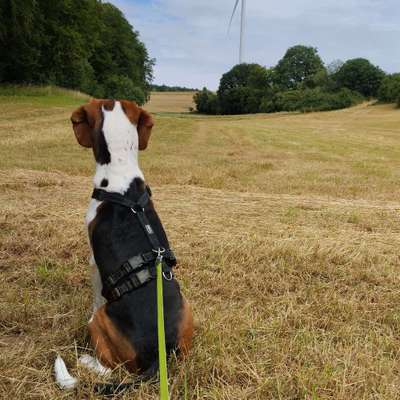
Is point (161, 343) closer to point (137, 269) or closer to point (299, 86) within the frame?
point (137, 269)

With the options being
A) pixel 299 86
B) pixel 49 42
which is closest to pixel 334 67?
pixel 299 86

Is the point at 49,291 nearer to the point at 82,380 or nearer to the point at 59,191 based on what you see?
the point at 82,380

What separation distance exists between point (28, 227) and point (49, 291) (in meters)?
1.74

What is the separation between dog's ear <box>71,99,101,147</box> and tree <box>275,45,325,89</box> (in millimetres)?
82494

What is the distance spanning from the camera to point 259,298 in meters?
4.04

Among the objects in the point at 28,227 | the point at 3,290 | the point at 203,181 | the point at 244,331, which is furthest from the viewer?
the point at 203,181

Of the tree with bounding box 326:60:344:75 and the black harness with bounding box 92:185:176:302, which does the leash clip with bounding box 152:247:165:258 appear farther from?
the tree with bounding box 326:60:344:75

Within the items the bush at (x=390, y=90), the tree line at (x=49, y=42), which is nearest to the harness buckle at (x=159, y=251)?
the tree line at (x=49, y=42)

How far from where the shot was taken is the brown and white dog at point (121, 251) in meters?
2.59

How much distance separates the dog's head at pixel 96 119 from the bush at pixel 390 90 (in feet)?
189

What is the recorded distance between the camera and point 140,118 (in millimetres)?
3342

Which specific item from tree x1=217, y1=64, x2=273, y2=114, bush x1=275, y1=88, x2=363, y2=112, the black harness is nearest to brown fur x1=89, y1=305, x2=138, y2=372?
the black harness

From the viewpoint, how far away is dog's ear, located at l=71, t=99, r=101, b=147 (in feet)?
10.5

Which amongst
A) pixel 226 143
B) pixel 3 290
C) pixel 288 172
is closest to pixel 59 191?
pixel 3 290
